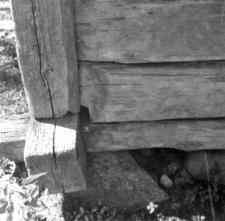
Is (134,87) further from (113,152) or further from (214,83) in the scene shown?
(113,152)

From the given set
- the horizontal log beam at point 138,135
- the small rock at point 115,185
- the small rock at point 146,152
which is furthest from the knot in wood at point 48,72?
the small rock at point 146,152

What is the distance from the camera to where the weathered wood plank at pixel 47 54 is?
1.69m

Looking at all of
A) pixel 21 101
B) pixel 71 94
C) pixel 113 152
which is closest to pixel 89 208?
pixel 113 152

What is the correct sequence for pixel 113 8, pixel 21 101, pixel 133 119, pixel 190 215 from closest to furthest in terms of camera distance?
1. pixel 113 8
2. pixel 133 119
3. pixel 190 215
4. pixel 21 101

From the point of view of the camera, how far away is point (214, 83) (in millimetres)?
2092

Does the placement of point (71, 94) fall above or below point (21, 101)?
above

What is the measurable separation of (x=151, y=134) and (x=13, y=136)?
941 millimetres

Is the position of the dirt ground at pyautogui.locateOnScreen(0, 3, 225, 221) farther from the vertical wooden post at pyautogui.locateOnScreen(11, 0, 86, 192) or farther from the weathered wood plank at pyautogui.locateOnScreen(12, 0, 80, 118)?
the weathered wood plank at pyautogui.locateOnScreen(12, 0, 80, 118)

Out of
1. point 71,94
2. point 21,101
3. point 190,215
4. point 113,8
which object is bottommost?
point 190,215

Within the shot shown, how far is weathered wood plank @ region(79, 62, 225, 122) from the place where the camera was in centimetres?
204

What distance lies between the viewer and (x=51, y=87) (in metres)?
1.95

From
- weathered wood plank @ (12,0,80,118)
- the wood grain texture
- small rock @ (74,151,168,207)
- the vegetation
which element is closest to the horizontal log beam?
the wood grain texture

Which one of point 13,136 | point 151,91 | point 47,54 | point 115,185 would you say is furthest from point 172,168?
point 47,54

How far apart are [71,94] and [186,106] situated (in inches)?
29.1
